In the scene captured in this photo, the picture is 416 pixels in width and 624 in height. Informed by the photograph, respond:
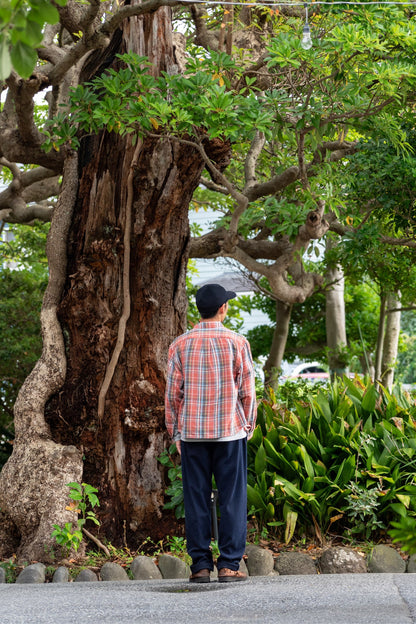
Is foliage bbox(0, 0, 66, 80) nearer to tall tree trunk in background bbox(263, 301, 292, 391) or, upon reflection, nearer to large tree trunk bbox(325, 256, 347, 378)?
large tree trunk bbox(325, 256, 347, 378)

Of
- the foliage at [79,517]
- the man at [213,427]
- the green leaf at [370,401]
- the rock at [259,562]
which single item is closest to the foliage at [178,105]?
the man at [213,427]

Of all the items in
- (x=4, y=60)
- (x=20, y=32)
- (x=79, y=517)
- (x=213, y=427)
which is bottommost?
(x=79, y=517)

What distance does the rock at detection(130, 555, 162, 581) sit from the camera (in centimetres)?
544

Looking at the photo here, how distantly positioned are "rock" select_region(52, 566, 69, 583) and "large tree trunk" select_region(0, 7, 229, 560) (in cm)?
93

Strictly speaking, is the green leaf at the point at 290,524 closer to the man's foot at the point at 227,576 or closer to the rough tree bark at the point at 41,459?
the man's foot at the point at 227,576

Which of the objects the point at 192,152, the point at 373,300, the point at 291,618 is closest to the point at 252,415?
the point at 291,618

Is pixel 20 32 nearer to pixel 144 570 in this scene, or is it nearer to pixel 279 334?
pixel 144 570

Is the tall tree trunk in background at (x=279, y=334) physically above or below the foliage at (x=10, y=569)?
above

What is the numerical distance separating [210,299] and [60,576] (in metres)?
2.34

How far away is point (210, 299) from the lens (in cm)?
496

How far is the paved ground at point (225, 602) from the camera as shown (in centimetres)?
373

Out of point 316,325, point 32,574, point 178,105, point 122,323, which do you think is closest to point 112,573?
point 32,574

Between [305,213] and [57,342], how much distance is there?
2778 mm

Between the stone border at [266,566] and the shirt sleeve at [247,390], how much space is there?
47.7 inches
